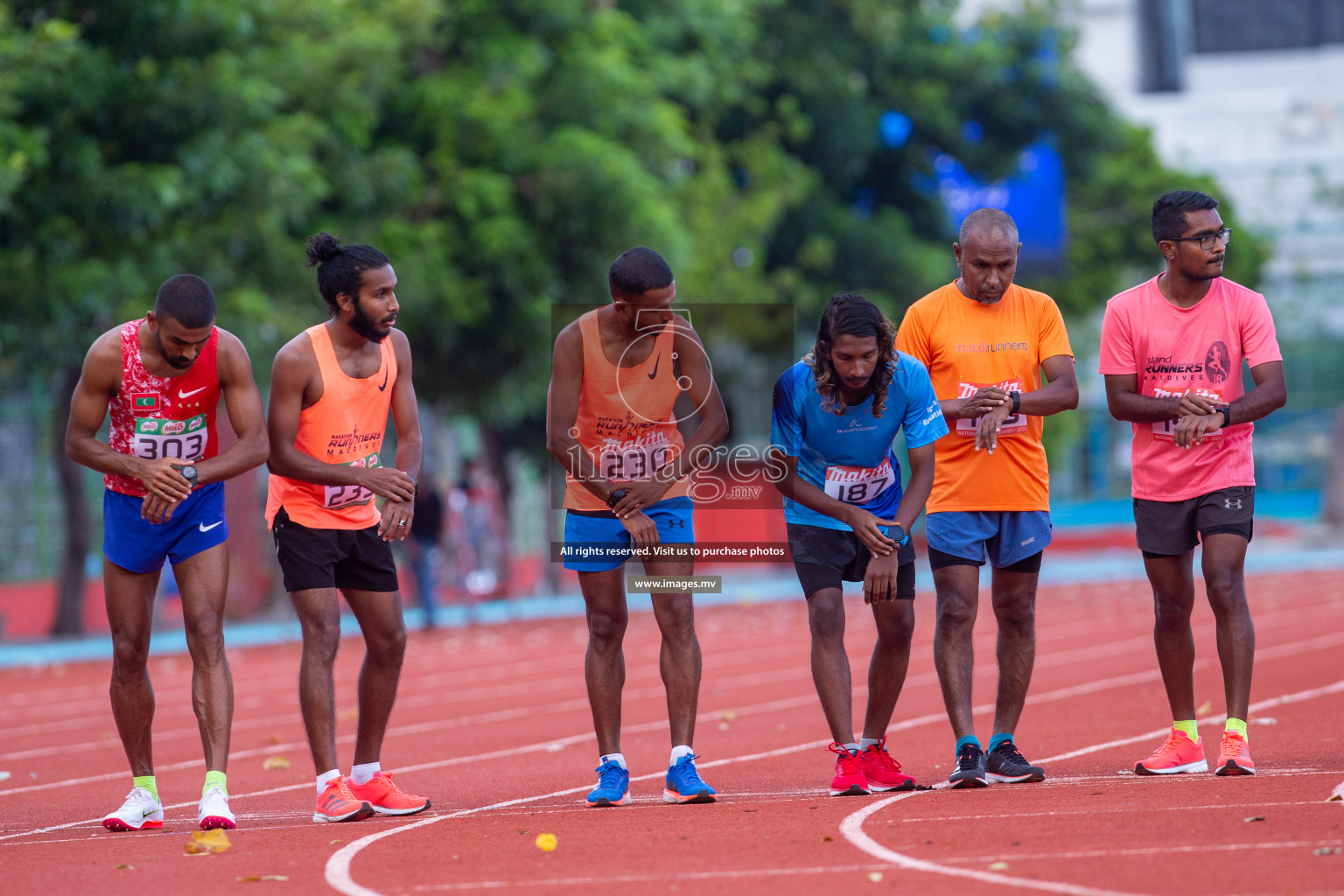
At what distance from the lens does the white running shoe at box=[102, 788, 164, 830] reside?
21.9ft

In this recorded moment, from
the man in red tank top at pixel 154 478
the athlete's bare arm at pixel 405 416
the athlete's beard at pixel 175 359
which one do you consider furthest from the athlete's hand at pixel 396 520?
the athlete's beard at pixel 175 359

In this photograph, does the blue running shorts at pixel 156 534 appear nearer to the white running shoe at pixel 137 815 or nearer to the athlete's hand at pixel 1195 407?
the white running shoe at pixel 137 815

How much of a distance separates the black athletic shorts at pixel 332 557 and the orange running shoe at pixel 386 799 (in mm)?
750

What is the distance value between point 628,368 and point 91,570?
21.6 metres

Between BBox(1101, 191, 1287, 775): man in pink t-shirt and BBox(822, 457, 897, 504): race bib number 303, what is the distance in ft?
3.45

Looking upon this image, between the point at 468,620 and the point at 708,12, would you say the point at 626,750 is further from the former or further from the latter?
the point at 708,12

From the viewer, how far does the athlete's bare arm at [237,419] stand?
6641 mm

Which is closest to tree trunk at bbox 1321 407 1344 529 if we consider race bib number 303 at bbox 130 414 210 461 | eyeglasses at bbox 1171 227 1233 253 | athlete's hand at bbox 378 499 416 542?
eyeglasses at bbox 1171 227 1233 253

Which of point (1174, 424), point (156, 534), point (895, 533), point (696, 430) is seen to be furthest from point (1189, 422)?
point (156, 534)

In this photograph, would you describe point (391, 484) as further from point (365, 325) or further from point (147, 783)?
point (147, 783)

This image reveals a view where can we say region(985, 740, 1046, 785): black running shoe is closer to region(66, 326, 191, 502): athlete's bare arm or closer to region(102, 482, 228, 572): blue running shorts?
region(102, 482, 228, 572): blue running shorts

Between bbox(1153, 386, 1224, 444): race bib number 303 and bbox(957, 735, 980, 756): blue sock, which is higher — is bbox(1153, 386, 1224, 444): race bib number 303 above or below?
above

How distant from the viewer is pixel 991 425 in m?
6.79

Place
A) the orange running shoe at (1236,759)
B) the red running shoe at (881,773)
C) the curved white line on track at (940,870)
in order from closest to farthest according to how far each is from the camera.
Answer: the curved white line on track at (940,870) < the orange running shoe at (1236,759) < the red running shoe at (881,773)
